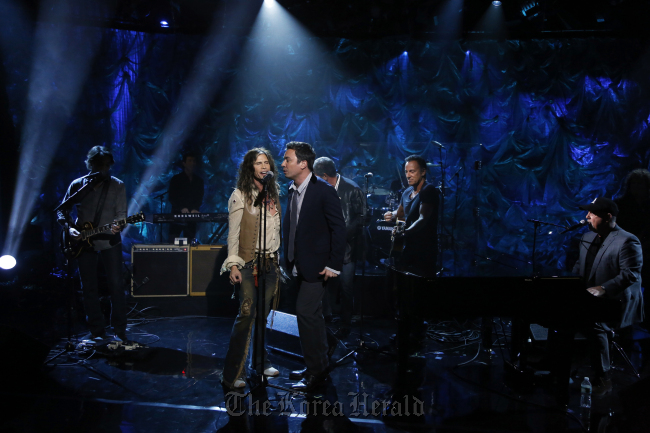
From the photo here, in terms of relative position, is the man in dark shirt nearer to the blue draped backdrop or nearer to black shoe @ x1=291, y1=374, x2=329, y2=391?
the blue draped backdrop

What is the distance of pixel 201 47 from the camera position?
8289mm

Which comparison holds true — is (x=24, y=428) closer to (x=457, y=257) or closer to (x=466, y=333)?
(x=466, y=333)

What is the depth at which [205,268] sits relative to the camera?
20.6ft

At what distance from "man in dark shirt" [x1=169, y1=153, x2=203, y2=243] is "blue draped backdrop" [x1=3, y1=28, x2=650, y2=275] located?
1.02 m

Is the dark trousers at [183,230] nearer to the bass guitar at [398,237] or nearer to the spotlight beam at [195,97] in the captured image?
the spotlight beam at [195,97]

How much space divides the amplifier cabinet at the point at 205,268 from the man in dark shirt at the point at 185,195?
976mm

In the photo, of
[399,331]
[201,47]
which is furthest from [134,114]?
[399,331]

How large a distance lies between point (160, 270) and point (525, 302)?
4.91 metres

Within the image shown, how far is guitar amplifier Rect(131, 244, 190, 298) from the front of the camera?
6082mm

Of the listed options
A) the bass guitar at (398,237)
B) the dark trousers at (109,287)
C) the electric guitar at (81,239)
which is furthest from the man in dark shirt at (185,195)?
the bass guitar at (398,237)

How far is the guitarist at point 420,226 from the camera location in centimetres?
477

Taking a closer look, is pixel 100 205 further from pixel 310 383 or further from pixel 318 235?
pixel 310 383

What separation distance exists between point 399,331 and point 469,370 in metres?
1.19

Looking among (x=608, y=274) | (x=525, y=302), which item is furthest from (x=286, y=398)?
(x=608, y=274)
